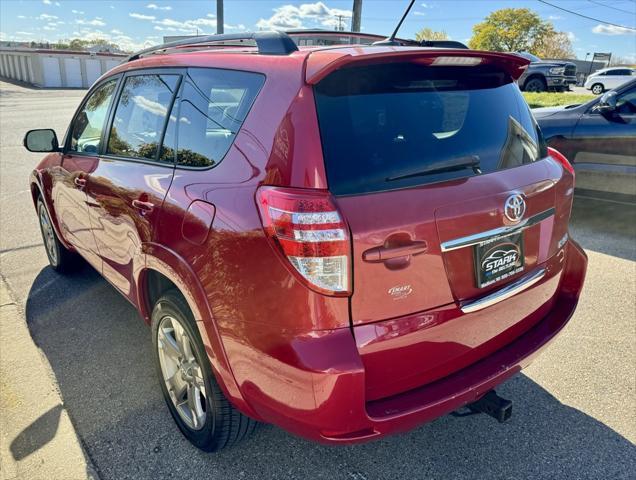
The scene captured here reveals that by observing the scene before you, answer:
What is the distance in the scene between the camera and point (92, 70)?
131ft

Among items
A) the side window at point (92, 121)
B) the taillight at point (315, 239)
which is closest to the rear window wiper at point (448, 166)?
the taillight at point (315, 239)

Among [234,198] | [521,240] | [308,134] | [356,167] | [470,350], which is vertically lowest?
[470,350]

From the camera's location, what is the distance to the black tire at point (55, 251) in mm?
4254

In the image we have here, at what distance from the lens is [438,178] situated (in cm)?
192

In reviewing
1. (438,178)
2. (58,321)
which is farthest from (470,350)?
(58,321)

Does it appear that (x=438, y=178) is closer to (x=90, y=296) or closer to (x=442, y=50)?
(x=442, y=50)

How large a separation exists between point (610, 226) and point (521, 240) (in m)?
4.54

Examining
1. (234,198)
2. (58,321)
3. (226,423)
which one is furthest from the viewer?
(58,321)

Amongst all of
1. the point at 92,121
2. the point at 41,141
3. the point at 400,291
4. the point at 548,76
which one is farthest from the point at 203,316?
the point at 548,76

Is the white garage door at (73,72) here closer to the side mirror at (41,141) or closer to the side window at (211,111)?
the side mirror at (41,141)

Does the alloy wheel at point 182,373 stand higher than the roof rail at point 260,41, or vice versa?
the roof rail at point 260,41

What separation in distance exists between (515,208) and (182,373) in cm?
175

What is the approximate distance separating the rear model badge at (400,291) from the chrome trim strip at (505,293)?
294 mm

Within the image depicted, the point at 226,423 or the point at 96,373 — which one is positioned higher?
the point at 226,423
